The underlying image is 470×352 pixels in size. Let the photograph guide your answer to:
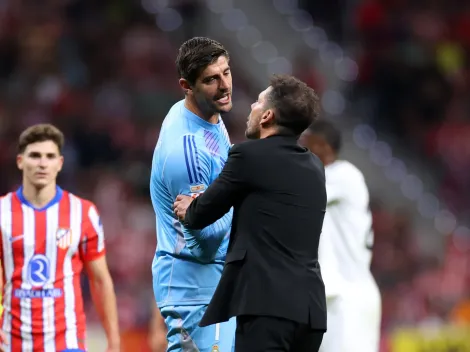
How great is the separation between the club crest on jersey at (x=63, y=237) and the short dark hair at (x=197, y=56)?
168cm

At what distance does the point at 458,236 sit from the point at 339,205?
18.8 feet

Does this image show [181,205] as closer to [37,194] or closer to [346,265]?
[37,194]

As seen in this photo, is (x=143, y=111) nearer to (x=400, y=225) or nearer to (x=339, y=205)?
(x=400, y=225)

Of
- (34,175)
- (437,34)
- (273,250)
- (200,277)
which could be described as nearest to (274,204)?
(273,250)

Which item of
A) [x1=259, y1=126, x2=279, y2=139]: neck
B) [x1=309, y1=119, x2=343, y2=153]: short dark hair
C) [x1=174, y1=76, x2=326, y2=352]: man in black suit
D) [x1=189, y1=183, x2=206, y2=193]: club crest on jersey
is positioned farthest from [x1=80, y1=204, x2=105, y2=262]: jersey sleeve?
[x1=259, y1=126, x2=279, y2=139]: neck

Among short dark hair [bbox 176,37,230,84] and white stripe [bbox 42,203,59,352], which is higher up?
short dark hair [bbox 176,37,230,84]

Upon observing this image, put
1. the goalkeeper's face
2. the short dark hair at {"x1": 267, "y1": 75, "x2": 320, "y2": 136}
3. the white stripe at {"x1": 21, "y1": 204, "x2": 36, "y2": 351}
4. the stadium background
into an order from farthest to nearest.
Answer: the stadium background
the white stripe at {"x1": 21, "y1": 204, "x2": 36, "y2": 351}
the goalkeeper's face
the short dark hair at {"x1": 267, "y1": 75, "x2": 320, "y2": 136}

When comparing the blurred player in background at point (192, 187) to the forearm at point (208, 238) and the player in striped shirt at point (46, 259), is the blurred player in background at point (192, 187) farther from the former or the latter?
the player in striped shirt at point (46, 259)

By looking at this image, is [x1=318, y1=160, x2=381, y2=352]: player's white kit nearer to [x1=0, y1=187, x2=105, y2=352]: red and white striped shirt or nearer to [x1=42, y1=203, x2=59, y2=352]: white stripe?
[x1=0, y1=187, x2=105, y2=352]: red and white striped shirt

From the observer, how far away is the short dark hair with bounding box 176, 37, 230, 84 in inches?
185

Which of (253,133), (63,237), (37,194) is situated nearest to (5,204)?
(37,194)

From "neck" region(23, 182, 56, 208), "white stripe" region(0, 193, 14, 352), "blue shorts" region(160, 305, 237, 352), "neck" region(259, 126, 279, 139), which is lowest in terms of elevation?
"blue shorts" region(160, 305, 237, 352)

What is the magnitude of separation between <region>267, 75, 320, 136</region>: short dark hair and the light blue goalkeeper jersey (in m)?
0.45

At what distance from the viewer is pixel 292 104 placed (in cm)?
437
